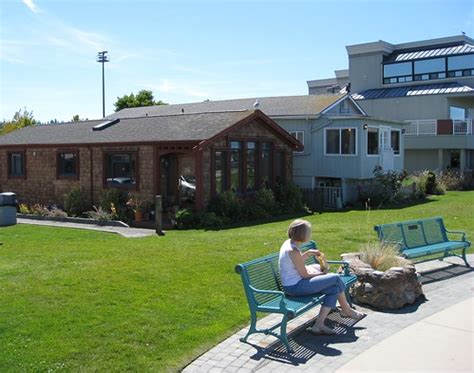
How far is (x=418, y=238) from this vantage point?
10.3 metres

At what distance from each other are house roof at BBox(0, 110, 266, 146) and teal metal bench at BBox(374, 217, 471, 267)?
9.75 m

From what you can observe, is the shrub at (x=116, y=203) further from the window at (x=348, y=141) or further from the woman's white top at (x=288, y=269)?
the woman's white top at (x=288, y=269)

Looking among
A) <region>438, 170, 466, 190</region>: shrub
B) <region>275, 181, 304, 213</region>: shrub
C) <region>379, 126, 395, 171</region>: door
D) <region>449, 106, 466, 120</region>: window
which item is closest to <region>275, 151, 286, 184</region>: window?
<region>275, 181, 304, 213</region>: shrub

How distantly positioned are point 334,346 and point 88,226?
13.4 m

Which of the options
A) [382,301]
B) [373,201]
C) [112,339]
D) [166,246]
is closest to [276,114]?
[373,201]

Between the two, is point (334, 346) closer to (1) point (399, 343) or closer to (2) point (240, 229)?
(1) point (399, 343)

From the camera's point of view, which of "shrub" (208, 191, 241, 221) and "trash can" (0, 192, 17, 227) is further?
"shrub" (208, 191, 241, 221)

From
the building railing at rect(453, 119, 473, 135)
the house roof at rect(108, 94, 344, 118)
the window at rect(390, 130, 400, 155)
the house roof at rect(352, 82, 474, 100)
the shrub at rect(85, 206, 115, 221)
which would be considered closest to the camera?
the shrub at rect(85, 206, 115, 221)

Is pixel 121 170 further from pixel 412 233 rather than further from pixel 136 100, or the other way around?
pixel 136 100

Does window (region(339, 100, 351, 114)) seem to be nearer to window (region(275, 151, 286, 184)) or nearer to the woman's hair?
window (region(275, 151, 286, 184))

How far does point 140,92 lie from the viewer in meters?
59.8

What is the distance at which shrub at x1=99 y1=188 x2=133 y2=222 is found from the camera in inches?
765

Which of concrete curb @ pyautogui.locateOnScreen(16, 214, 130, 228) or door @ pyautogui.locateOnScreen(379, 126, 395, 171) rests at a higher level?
door @ pyautogui.locateOnScreen(379, 126, 395, 171)

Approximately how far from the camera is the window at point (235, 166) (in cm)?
2051
